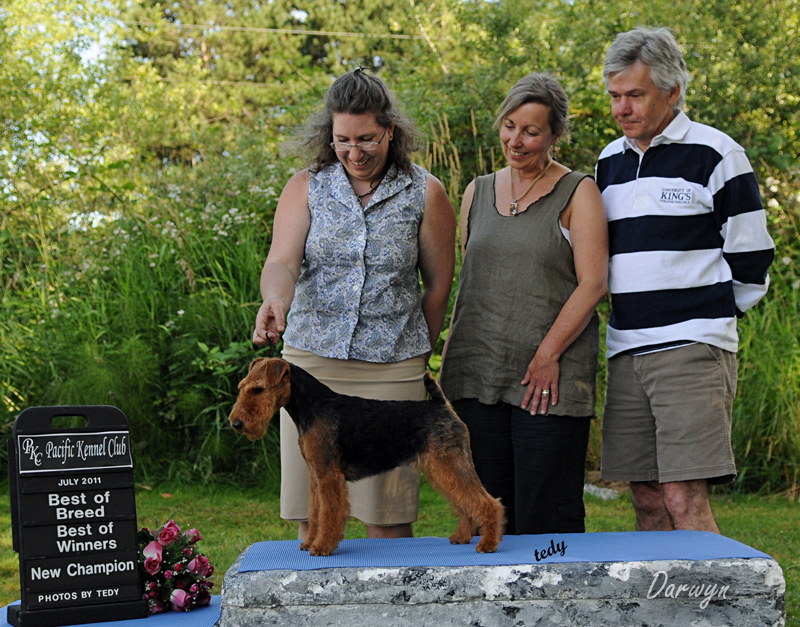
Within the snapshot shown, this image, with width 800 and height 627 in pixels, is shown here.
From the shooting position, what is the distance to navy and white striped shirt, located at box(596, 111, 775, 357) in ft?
9.62

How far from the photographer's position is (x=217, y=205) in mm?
7598

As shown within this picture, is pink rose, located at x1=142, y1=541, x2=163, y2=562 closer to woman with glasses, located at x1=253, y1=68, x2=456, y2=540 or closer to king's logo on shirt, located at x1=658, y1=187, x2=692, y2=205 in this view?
woman with glasses, located at x1=253, y1=68, x2=456, y2=540

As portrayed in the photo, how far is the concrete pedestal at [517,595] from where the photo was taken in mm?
2439

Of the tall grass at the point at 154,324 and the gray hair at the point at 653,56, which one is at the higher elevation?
the gray hair at the point at 653,56

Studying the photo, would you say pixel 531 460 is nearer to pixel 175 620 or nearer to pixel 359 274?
pixel 359 274

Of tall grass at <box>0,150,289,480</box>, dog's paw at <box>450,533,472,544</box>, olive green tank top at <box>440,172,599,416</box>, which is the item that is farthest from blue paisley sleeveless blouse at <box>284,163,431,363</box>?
tall grass at <box>0,150,289,480</box>

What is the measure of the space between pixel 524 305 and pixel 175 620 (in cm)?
183

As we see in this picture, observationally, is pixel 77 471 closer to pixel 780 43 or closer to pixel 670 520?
pixel 670 520

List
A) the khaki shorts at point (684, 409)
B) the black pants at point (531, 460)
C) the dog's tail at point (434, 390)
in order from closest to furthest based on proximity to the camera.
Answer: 1. the dog's tail at point (434, 390)
2. the khaki shorts at point (684, 409)
3. the black pants at point (531, 460)

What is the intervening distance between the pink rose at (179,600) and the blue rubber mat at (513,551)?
560 mm

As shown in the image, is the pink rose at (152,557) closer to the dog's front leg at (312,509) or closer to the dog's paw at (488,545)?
the dog's front leg at (312,509)

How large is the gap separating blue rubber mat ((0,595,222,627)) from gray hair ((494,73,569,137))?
2.28 meters

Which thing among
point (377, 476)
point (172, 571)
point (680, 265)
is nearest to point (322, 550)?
point (377, 476)

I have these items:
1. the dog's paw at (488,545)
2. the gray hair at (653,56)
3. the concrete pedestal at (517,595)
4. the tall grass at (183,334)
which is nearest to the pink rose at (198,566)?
the concrete pedestal at (517,595)
